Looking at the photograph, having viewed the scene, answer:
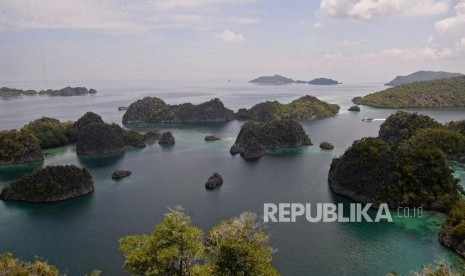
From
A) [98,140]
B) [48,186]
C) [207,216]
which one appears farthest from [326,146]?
[48,186]

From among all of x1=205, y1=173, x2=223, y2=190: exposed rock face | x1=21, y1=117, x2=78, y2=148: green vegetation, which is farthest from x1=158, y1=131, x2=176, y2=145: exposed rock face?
x1=205, y1=173, x2=223, y2=190: exposed rock face

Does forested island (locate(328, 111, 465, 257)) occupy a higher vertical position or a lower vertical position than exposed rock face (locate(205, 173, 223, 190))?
higher

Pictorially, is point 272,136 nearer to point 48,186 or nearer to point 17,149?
point 48,186

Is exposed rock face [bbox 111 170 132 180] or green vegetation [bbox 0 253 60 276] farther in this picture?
exposed rock face [bbox 111 170 132 180]

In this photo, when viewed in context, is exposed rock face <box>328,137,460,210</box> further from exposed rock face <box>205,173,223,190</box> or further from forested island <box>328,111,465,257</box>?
exposed rock face <box>205,173,223,190</box>

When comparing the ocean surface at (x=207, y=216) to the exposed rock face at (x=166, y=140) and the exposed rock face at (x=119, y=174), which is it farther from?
the exposed rock face at (x=166, y=140)
